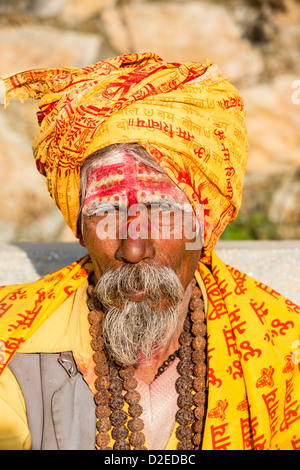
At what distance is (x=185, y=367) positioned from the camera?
2359mm

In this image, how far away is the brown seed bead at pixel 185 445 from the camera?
2238mm

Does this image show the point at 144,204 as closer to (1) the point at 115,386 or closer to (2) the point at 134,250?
(2) the point at 134,250

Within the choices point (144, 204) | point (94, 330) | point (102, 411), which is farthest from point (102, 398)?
point (144, 204)

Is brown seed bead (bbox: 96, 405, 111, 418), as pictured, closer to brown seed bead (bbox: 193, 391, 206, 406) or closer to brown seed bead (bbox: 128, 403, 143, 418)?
brown seed bead (bbox: 128, 403, 143, 418)

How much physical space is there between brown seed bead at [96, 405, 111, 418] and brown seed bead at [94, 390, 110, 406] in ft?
0.05

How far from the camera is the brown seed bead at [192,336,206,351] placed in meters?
2.37

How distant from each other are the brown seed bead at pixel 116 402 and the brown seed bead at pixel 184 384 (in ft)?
0.72

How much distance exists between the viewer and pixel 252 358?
224cm

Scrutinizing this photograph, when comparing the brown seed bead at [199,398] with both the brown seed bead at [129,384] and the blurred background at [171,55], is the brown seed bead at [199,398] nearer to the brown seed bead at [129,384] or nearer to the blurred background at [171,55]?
the brown seed bead at [129,384]

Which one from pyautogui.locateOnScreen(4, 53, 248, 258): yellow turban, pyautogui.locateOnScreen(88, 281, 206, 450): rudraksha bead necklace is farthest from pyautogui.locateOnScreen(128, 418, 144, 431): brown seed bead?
pyautogui.locateOnScreen(4, 53, 248, 258): yellow turban

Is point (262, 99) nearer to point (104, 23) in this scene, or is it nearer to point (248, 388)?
point (104, 23)

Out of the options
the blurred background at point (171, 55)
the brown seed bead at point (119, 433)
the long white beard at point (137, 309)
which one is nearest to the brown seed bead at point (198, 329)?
the long white beard at point (137, 309)

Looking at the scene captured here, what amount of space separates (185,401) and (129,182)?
2.80 ft

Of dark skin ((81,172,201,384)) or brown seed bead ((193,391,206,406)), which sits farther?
brown seed bead ((193,391,206,406))
